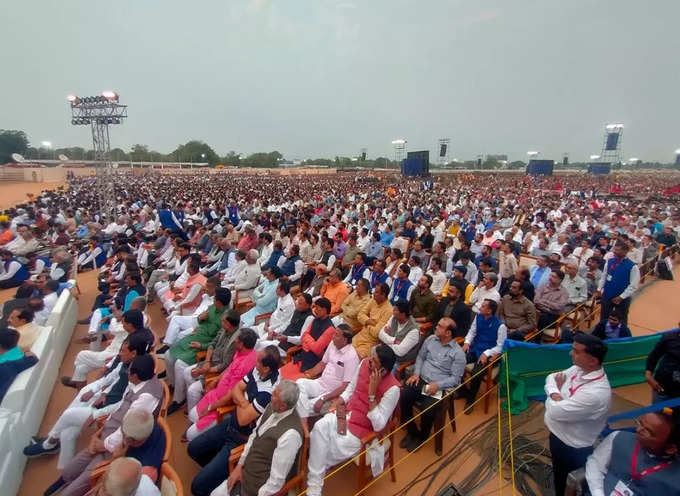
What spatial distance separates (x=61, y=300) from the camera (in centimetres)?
522

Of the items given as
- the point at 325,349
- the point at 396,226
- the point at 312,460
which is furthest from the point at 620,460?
the point at 396,226

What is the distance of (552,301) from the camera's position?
4617 mm

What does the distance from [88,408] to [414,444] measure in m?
2.96

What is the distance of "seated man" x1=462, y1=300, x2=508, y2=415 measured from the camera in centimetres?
364

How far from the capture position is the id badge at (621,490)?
5.70ft

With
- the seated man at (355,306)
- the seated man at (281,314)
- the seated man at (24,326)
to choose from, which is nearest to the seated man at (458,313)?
the seated man at (355,306)

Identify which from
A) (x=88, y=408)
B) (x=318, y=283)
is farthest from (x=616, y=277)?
(x=88, y=408)

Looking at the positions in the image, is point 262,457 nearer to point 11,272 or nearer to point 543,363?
point 543,363

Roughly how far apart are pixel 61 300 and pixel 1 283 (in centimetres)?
318

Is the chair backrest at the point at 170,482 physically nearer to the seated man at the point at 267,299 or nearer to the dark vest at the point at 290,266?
the seated man at the point at 267,299

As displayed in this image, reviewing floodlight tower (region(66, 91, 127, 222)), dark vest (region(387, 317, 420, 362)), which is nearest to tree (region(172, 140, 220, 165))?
floodlight tower (region(66, 91, 127, 222))

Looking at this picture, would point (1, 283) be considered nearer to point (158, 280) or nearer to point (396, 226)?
point (158, 280)

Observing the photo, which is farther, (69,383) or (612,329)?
(612,329)

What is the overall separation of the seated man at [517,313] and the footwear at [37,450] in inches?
189
